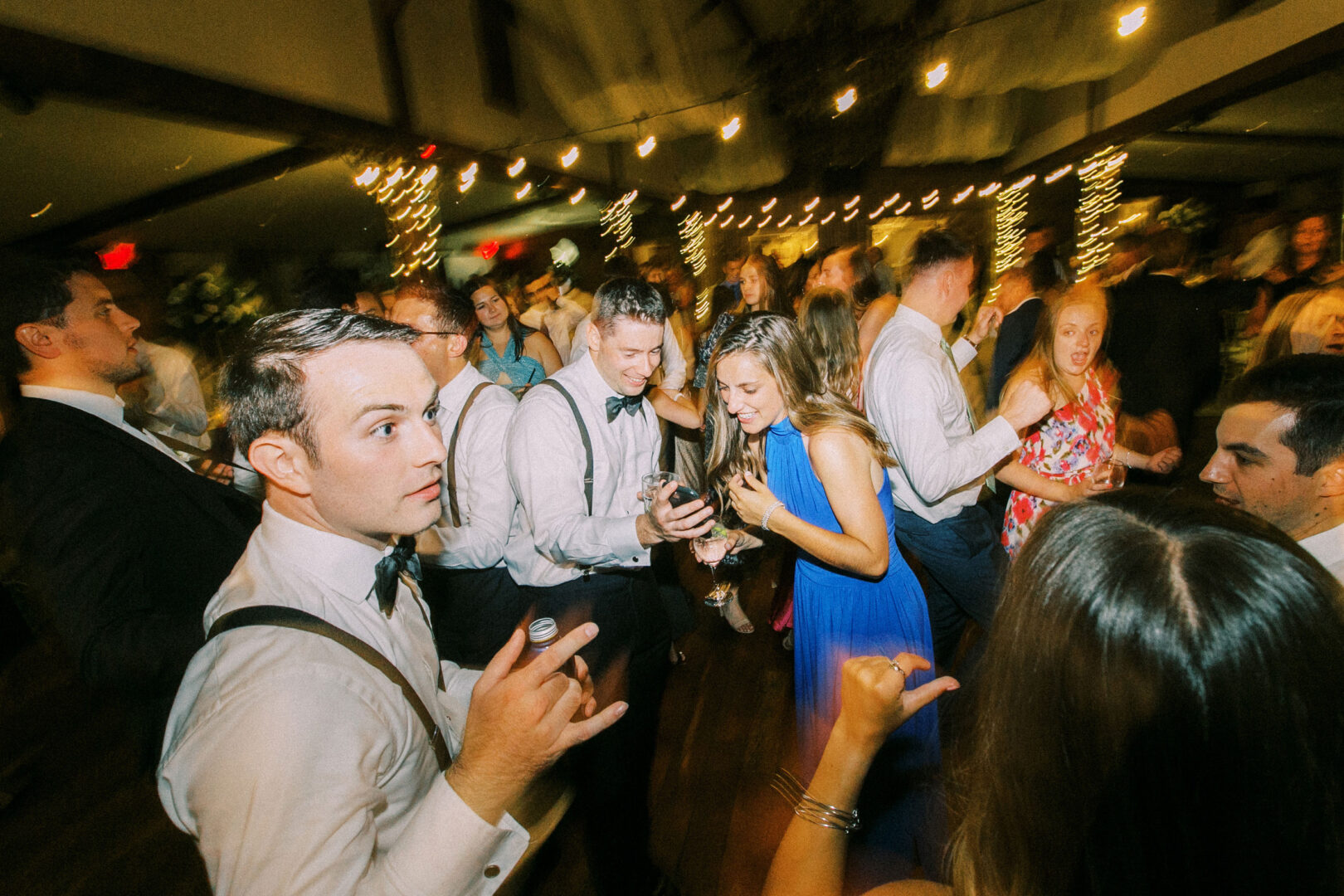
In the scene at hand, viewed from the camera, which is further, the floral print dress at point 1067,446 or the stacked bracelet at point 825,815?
the floral print dress at point 1067,446

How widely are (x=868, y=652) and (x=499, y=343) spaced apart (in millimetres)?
3417

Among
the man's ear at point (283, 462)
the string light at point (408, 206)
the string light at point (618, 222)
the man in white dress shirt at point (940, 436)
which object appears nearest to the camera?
the man's ear at point (283, 462)

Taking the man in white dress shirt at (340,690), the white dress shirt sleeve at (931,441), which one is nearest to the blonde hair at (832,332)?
the white dress shirt sleeve at (931,441)

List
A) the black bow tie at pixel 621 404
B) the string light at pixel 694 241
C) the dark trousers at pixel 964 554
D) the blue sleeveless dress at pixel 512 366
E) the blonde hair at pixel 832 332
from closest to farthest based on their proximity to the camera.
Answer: the black bow tie at pixel 621 404, the dark trousers at pixel 964 554, the blonde hair at pixel 832 332, the blue sleeveless dress at pixel 512 366, the string light at pixel 694 241

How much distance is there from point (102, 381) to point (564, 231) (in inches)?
350

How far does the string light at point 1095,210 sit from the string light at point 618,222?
21.9ft

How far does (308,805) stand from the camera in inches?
29.3

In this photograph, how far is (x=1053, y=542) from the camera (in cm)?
76

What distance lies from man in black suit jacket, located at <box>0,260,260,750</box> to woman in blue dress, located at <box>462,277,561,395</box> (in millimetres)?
2173

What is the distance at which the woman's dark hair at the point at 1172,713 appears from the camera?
23.8 inches

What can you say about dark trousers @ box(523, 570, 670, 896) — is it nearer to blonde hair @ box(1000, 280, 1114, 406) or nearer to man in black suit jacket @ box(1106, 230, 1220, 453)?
blonde hair @ box(1000, 280, 1114, 406)

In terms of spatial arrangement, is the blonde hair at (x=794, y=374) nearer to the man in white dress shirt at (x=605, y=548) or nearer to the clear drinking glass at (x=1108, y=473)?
the man in white dress shirt at (x=605, y=548)

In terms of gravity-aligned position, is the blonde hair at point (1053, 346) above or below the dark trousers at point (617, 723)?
above

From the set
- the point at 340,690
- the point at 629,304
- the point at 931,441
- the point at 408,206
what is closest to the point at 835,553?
the point at 931,441
